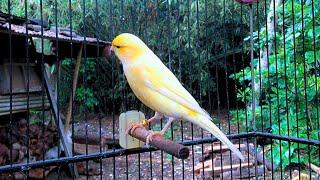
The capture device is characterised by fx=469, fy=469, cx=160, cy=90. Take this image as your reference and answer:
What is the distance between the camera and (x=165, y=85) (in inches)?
57.5

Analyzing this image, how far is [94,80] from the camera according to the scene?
281 inches

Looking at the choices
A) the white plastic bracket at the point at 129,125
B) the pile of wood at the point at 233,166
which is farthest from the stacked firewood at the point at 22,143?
the white plastic bracket at the point at 129,125

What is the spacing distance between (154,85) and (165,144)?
20cm

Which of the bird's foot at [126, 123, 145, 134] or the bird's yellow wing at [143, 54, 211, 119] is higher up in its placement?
the bird's yellow wing at [143, 54, 211, 119]

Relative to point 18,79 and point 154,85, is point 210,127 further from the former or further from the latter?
point 18,79

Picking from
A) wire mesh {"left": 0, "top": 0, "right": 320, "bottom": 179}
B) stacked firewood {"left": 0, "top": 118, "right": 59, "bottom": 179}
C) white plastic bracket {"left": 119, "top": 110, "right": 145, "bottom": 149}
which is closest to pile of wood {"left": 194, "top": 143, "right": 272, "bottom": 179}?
wire mesh {"left": 0, "top": 0, "right": 320, "bottom": 179}

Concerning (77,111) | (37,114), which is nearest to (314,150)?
(37,114)

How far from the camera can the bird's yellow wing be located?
4.68ft

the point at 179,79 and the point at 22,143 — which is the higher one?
the point at 179,79

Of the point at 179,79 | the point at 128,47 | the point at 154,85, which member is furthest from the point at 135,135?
the point at 179,79

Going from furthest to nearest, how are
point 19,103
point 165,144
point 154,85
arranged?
point 19,103 < point 154,85 < point 165,144

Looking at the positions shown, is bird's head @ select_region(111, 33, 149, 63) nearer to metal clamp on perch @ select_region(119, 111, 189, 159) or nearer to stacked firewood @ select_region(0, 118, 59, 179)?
metal clamp on perch @ select_region(119, 111, 189, 159)

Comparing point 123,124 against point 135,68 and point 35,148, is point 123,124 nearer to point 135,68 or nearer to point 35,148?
point 135,68

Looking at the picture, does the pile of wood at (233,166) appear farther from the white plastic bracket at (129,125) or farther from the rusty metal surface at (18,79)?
the white plastic bracket at (129,125)
